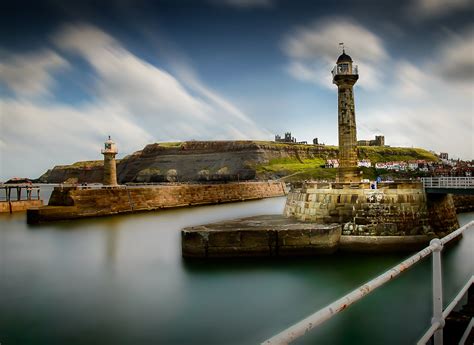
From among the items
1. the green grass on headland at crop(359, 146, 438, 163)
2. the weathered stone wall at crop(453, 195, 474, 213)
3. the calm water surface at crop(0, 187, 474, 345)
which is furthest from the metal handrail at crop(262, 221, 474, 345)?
the green grass on headland at crop(359, 146, 438, 163)

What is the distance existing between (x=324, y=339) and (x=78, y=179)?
149m

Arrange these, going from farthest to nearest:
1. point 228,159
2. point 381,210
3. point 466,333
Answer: point 228,159, point 381,210, point 466,333

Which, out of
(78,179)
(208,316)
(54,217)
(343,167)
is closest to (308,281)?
(208,316)

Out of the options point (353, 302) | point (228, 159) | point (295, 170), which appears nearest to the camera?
point (353, 302)

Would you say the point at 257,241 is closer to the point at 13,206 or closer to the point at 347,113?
the point at 347,113

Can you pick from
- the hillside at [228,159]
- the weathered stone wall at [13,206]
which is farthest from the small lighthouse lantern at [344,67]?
the hillside at [228,159]

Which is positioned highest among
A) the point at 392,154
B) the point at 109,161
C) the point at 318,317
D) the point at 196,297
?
the point at 392,154

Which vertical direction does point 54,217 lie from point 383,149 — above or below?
below

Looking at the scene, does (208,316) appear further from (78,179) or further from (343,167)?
(78,179)

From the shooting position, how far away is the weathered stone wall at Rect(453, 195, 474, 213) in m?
29.4

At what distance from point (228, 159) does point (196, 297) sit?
103 metres

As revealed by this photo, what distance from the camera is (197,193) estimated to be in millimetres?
43031

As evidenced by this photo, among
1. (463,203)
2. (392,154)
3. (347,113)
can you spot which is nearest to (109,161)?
(347,113)

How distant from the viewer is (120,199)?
33656mm
